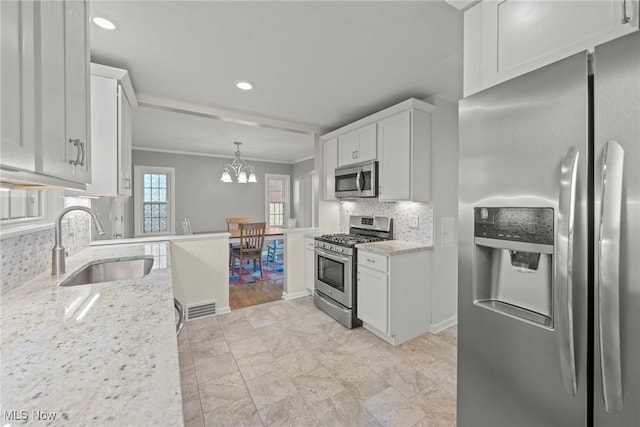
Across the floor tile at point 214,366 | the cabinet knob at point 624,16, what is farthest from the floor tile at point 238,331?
the cabinet knob at point 624,16

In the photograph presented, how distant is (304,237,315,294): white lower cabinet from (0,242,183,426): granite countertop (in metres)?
2.57

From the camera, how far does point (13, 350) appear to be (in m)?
0.80

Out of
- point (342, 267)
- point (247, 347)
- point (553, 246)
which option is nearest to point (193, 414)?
point (247, 347)

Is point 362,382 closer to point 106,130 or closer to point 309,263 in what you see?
point 309,263

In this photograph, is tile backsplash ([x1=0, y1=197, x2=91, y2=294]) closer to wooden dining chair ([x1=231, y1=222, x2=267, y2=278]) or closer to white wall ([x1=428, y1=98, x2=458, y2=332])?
wooden dining chair ([x1=231, y1=222, x2=267, y2=278])

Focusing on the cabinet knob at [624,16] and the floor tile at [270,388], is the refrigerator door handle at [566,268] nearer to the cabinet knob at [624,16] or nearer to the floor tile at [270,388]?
the cabinet knob at [624,16]

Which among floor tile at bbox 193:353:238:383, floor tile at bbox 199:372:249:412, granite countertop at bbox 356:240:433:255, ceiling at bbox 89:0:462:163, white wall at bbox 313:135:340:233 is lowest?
floor tile at bbox 199:372:249:412

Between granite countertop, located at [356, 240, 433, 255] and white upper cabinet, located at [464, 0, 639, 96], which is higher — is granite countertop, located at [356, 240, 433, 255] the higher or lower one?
the lower one

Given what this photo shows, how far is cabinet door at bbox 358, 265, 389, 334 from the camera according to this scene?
262 cm

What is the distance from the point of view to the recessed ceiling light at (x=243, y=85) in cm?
249

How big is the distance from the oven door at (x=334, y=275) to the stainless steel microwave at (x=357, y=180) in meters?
0.75

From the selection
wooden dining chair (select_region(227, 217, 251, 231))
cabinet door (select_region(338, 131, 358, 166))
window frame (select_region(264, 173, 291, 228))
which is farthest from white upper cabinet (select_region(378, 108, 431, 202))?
window frame (select_region(264, 173, 291, 228))

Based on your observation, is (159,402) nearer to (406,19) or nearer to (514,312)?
(514,312)

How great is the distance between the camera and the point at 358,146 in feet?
10.9
